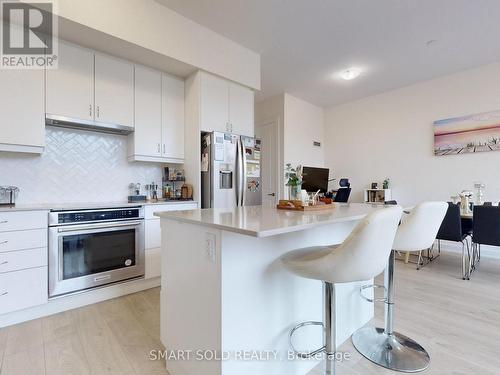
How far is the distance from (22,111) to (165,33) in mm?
1531

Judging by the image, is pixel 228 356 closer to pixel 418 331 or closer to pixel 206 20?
pixel 418 331

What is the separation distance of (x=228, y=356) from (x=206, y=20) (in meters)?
3.16

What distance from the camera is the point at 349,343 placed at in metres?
1.71

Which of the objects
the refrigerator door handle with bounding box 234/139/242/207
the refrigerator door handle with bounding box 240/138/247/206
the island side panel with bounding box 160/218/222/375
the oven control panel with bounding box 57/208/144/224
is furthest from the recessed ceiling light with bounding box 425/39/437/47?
the oven control panel with bounding box 57/208/144/224

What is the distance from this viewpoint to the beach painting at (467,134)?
12.2 feet

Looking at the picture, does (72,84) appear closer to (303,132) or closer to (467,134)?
(303,132)

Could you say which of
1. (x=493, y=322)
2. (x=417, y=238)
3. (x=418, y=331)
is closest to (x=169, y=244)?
(x=417, y=238)

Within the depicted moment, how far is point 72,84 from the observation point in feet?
7.94

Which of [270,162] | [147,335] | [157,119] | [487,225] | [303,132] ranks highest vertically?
[303,132]

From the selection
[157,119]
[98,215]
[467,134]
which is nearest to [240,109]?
[157,119]

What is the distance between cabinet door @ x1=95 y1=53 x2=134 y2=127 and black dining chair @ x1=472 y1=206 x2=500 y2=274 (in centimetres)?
410

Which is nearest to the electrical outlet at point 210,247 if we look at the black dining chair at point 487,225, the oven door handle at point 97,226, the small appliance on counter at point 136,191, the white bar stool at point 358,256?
the white bar stool at point 358,256

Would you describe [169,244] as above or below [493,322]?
above

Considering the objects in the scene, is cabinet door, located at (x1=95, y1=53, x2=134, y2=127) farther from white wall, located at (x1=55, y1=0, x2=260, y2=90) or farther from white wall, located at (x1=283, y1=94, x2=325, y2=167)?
white wall, located at (x1=283, y1=94, x2=325, y2=167)
